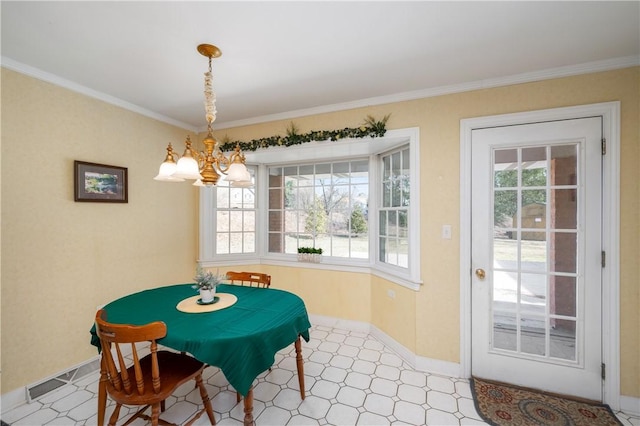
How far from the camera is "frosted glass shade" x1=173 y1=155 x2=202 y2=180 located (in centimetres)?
169

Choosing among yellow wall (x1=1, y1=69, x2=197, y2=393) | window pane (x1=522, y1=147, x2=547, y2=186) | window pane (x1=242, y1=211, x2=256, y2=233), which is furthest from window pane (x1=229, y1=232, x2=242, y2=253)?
window pane (x1=522, y1=147, x2=547, y2=186)

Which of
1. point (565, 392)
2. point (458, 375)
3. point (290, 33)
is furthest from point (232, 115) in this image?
point (565, 392)

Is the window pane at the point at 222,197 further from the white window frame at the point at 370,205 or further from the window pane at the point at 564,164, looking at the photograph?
the window pane at the point at 564,164

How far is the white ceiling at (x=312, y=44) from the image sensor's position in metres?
1.57

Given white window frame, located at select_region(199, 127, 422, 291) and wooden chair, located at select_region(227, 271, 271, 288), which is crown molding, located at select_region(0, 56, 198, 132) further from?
wooden chair, located at select_region(227, 271, 271, 288)

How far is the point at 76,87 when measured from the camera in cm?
244

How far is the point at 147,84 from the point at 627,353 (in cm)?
450

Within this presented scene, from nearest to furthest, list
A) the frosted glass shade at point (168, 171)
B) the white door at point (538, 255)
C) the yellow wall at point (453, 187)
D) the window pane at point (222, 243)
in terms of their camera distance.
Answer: the frosted glass shade at point (168, 171) < the yellow wall at point (453, 187) < the white door at point (538, 255) < the window pane at point (222, 243)

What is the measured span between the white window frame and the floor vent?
1.40 meters

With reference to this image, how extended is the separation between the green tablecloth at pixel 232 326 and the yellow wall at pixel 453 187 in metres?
1.23

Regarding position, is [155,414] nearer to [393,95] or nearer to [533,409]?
[533,409]

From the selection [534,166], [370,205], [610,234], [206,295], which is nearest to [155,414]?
[206,295]

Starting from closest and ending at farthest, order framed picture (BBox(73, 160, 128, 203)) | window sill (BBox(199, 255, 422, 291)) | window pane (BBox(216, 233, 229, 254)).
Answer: framed picture (BBox(73, 160, 128, 203)) → window sill (BBox(199, 255, 422, 291)) → window pane (BBox(216, 233, 229, 254))

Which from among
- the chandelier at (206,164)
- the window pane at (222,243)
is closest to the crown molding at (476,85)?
the chandelier at (206,164)
